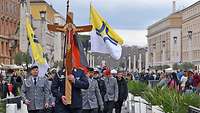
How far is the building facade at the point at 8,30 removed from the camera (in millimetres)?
97438

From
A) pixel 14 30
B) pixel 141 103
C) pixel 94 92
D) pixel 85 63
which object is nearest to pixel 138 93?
pixel 141 103

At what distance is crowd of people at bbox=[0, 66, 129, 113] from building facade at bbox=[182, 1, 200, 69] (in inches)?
5021

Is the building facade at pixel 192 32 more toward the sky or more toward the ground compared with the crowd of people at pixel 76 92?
more toward the sky

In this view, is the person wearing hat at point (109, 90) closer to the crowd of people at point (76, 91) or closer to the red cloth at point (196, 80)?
the crowd of people at point (76, 91)

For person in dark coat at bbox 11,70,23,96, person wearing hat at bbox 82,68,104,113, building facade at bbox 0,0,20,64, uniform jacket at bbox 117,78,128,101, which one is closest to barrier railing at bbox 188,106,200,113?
person wearing hat at bbox 82,68,104,113

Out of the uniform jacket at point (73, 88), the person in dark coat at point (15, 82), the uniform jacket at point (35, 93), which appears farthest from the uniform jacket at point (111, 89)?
the person in dark coat at point (15, 82)

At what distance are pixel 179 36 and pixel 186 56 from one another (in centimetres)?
1419

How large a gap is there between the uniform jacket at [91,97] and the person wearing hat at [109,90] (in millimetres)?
2866

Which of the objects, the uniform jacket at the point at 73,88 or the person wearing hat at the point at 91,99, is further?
the person wearing hat at the point at 91,99

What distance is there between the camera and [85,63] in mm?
12008

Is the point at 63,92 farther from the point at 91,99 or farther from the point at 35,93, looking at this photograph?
the point at 91,99

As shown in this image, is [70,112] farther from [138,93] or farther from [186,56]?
[186,56]

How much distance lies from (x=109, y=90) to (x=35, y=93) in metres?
4.13

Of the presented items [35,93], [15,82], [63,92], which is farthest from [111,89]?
[15,82]
